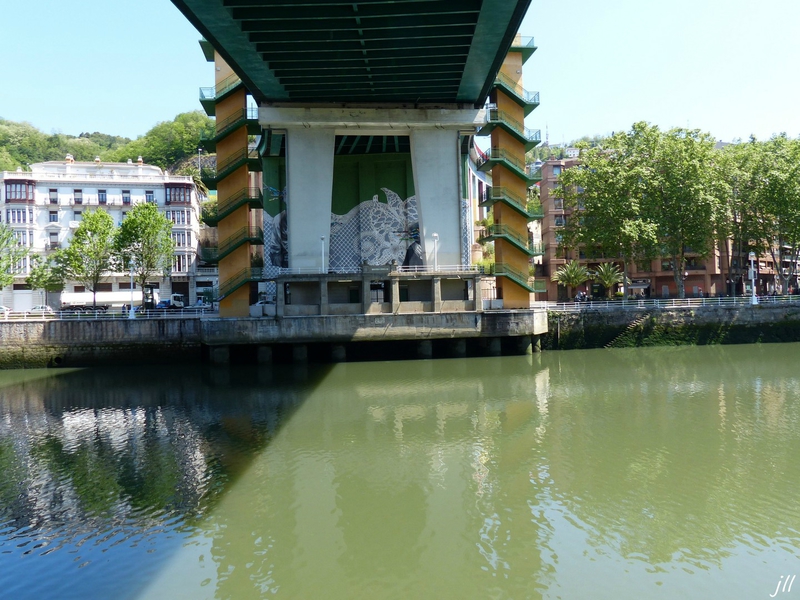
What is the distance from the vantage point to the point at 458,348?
114 feet

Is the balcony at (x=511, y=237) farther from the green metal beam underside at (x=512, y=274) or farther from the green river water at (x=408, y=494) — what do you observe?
the green river water at (x=408, y=494)

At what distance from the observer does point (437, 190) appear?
36.2 metres

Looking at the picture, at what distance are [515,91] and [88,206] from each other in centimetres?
4434

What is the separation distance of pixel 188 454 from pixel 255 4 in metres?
16.4

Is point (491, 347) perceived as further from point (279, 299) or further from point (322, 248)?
point (279, 299)

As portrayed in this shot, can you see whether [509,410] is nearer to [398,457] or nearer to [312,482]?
[398,457]

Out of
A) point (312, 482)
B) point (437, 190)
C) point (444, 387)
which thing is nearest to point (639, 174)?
point (437, 190)

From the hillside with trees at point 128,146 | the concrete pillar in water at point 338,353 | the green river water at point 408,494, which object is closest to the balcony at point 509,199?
the concrete pillar in water at point 338,353

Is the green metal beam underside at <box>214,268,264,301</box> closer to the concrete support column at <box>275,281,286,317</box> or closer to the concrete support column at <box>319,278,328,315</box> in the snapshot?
the concrete support column at <box>275,281,286,317</box>

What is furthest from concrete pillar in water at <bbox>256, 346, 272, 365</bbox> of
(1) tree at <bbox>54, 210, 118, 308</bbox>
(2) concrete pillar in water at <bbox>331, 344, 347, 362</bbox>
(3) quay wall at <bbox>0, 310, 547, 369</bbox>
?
(1) tree at <bbox>54, 210, 118, 308</bbox>

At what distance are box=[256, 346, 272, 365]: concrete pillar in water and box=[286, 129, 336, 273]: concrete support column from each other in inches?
198

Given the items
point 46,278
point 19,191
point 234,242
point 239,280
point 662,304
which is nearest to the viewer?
point 239,280

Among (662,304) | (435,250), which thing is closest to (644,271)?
(662,304)

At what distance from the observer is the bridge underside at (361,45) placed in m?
23.3
